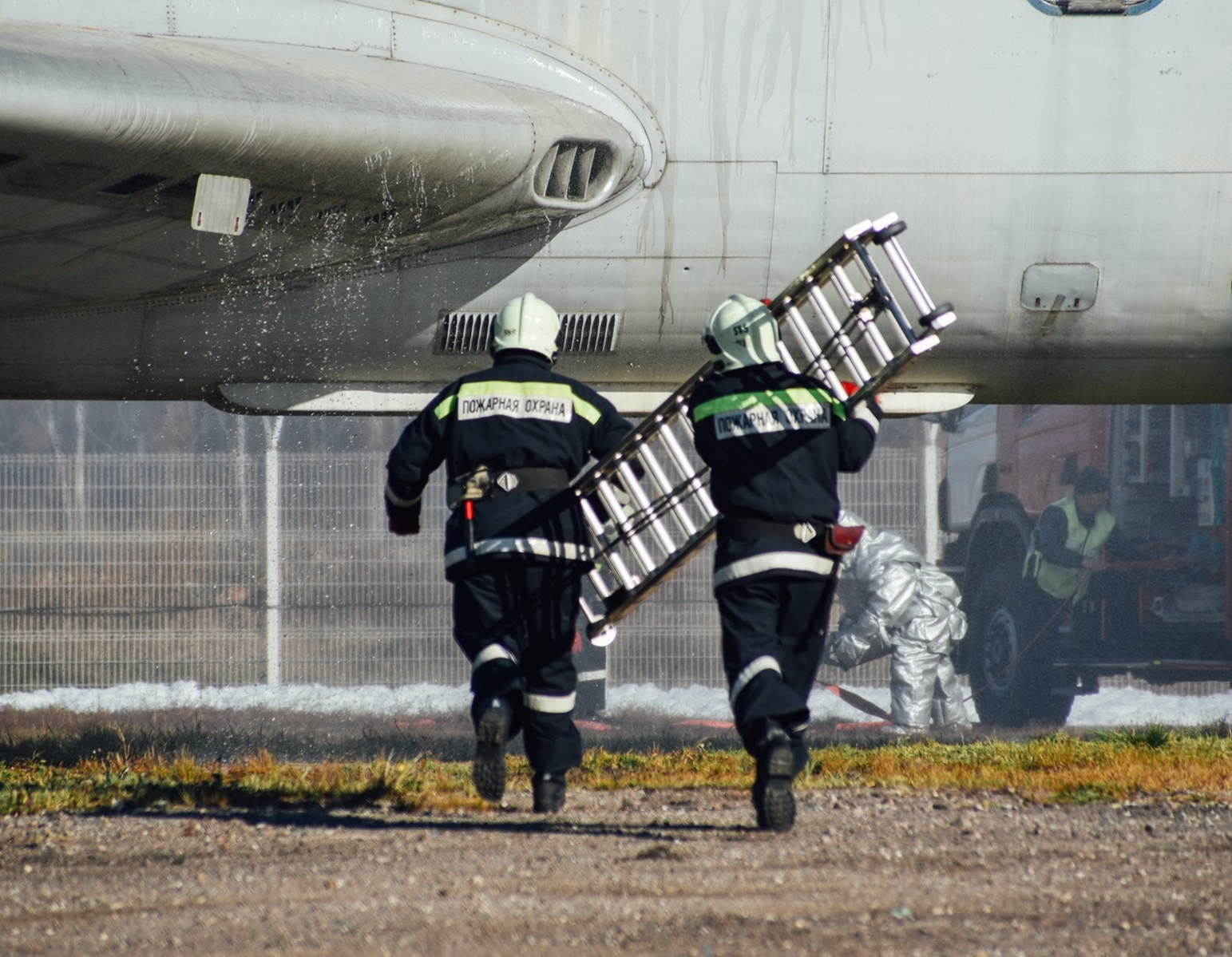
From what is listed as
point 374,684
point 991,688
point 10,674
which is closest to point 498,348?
point 991,688

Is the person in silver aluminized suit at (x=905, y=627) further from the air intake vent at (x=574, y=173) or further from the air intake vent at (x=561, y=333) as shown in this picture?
the air intake vent at (x=574, y=173)

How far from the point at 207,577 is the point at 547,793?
47.1 feet

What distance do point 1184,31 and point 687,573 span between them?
13.8 m

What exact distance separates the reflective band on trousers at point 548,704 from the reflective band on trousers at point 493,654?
19 centimetres

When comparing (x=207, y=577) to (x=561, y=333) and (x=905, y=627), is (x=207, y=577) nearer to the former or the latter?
(x=905, y=627)

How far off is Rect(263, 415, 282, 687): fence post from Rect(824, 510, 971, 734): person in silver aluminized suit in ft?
25.4

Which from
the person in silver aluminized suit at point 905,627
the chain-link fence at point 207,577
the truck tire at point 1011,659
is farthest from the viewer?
the chain-link fence at point 207,577

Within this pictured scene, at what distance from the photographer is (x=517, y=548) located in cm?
527

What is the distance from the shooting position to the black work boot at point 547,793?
5328 millimetres

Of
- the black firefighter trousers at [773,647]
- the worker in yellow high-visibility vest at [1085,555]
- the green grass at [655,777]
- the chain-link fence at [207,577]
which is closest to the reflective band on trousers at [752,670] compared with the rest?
the black firefighter trousers at [773,647]

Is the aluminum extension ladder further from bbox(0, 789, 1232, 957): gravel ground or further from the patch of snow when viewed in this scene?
the patch of snow

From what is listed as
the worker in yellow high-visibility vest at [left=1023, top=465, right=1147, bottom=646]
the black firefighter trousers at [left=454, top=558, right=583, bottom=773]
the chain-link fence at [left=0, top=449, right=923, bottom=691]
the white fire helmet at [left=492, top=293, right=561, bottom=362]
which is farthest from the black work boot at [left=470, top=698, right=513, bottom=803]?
the chain-link fence at [left=0, top=449, right=923, bottom=691]

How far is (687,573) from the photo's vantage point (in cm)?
1959

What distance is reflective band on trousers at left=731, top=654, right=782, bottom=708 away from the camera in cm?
484
